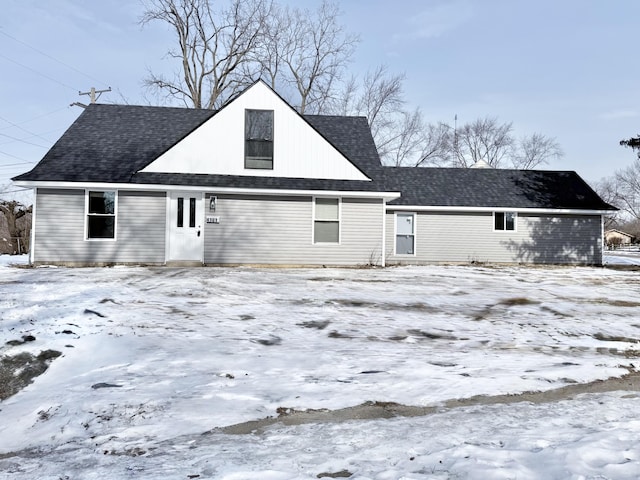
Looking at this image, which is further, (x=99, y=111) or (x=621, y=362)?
(x=99, y=111)

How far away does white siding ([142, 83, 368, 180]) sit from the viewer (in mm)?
14408

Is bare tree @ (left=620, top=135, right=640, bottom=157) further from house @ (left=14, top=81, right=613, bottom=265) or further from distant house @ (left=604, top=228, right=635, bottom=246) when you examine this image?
distant house @ (left=604, top=228, right=635, bottom=246)

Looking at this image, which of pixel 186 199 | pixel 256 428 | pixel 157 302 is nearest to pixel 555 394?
pixel 256 428

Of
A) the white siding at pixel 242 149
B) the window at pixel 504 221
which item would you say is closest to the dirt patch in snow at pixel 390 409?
the white siding at pixel 242 149

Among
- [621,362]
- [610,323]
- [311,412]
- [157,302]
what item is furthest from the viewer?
[157,302]

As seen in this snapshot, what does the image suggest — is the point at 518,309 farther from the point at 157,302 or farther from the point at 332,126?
the point at 332,126

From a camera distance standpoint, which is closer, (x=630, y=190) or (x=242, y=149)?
(x=242, y=149)

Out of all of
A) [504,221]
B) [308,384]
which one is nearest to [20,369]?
[308,384]

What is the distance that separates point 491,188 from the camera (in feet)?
64.5

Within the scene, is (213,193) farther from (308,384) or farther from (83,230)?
(308,384)

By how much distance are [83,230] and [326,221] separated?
7.80 m

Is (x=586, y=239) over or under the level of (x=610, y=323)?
over

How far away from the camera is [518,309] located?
7.65 m

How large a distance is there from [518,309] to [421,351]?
339 centimetres
